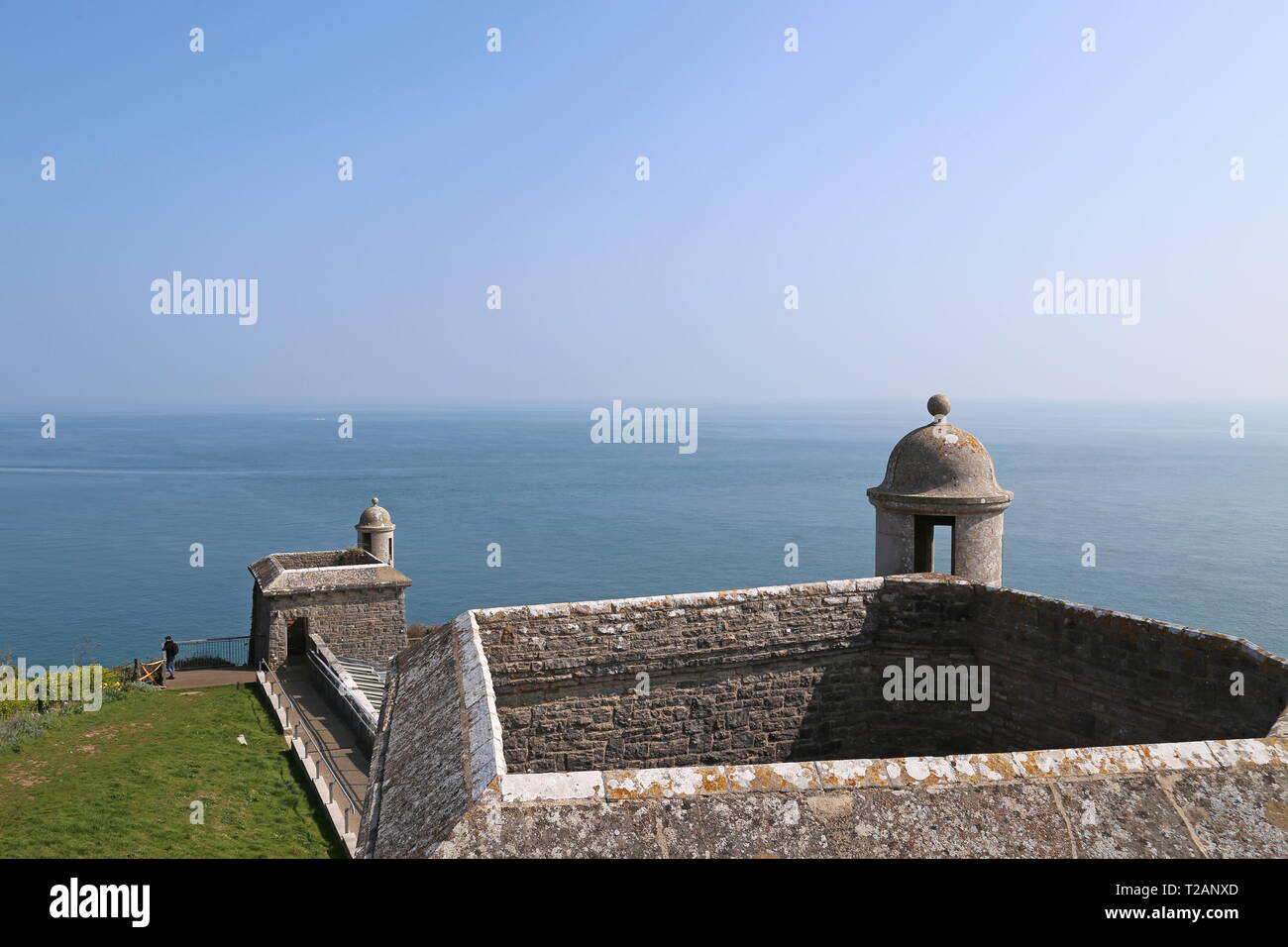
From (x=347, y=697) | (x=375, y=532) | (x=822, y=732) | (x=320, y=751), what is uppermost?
(x=822, y=732)

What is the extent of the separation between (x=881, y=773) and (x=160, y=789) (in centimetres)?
1942

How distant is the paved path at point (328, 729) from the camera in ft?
64.2

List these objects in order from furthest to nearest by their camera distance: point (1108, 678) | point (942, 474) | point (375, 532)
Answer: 1. point (375, 532)
2. point (942, 474)
3. point (1108, 678)

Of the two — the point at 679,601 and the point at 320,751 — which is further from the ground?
the point at 679,601

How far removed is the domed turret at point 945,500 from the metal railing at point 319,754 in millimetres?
8532

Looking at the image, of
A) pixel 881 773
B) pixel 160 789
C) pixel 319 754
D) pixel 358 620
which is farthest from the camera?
pixel 358 620

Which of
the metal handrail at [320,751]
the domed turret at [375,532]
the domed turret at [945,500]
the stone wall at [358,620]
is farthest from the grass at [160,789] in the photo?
the domed turret at [945,500]

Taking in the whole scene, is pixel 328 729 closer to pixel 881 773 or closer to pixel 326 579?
pixel 326 579

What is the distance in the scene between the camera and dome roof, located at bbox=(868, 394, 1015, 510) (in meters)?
11.4

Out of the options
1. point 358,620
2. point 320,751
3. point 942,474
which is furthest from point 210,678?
point 942,474

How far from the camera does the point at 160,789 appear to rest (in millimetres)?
19500

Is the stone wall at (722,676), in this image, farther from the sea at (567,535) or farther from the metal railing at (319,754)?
the sea at (567,535)

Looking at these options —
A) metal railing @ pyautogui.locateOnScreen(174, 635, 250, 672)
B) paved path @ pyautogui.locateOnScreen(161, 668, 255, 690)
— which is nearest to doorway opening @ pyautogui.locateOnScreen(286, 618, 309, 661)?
paved path @ pyautogui.locateOnScreen(161, 668, 255, 690)
